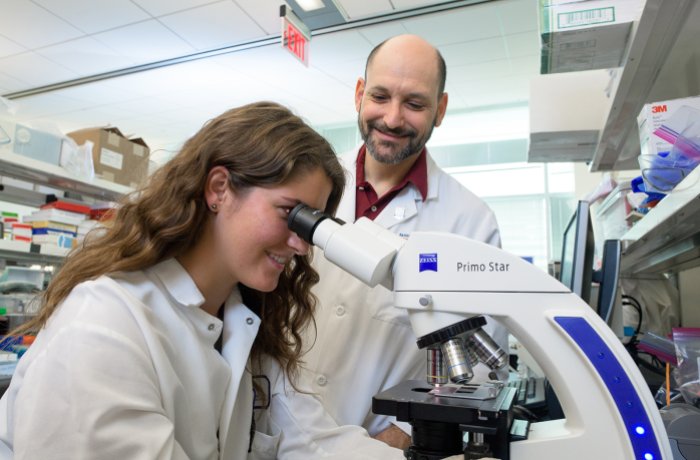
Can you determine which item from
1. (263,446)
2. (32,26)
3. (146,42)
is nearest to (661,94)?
(263,446)

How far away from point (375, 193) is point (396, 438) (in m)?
0.67

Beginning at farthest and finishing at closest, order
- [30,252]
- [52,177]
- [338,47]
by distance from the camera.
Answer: [338,47] → [52,177] → [30,252]

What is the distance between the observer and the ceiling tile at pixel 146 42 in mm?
3662

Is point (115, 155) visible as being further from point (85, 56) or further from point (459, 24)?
point (459, 24)

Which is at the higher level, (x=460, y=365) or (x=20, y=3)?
(x=20, y=3)

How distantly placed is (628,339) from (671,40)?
3.69 feet

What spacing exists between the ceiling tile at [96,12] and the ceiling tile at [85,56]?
0.27 m

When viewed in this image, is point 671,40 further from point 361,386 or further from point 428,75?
point 361,386

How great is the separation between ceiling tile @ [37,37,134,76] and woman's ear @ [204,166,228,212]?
12.0ft

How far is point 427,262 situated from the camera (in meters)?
0.70

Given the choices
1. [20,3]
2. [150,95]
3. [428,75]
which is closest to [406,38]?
[428,75]

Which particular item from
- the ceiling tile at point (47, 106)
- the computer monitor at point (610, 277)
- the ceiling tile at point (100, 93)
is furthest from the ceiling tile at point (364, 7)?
the ceiling tile at point (47, 106)

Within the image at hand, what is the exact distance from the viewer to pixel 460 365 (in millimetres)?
680

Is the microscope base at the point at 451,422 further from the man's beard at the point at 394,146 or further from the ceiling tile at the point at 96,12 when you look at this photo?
the ceiling tile at the point at 96,12
